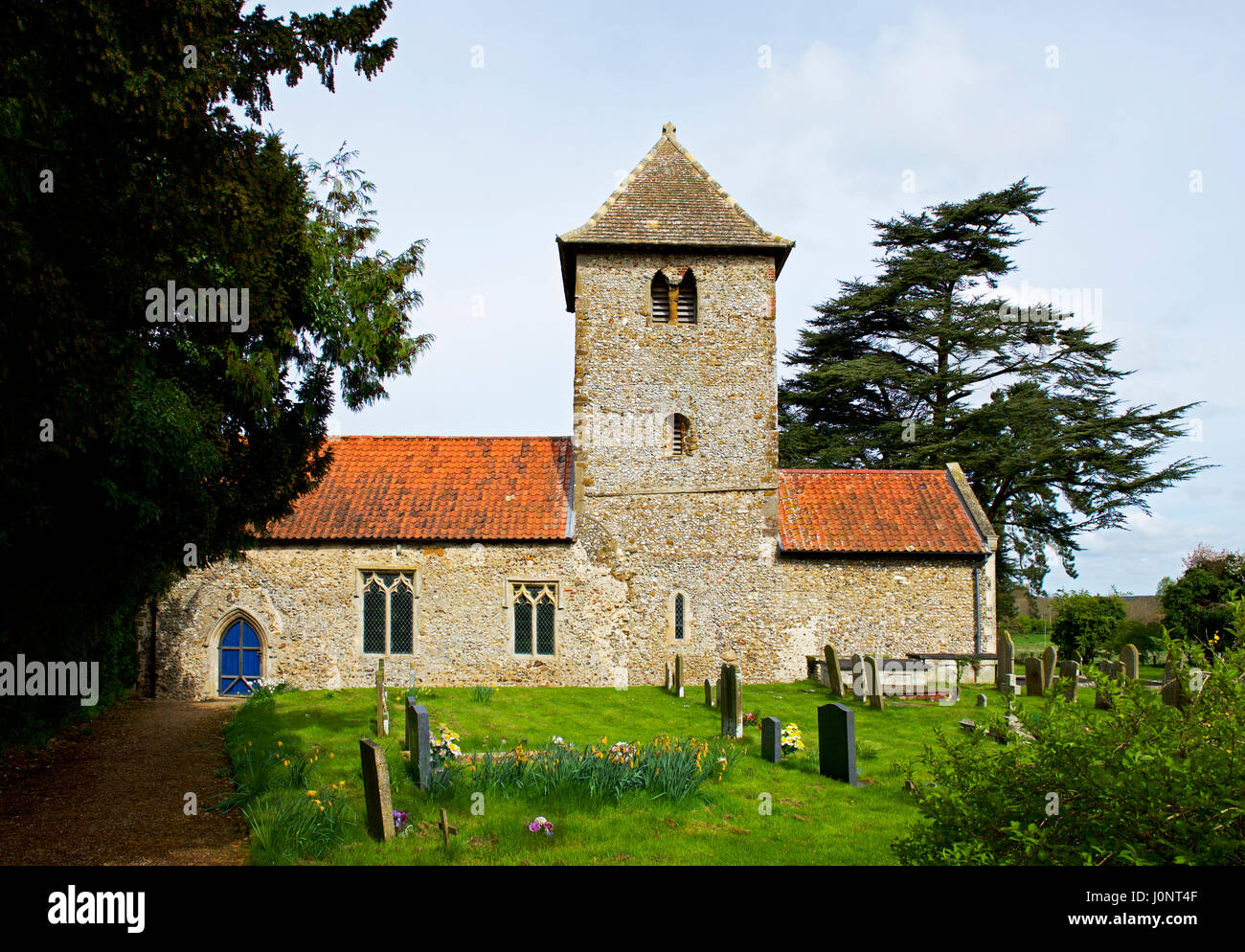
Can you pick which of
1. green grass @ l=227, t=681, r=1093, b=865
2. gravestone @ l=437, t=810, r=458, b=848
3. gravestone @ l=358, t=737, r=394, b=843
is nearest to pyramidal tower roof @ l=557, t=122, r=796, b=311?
green grass @ l=227, t=681, r=1093, b=865

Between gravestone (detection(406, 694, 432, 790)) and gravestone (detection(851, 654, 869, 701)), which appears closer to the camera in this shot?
gravestone (detection(406, 694, 432, 790))

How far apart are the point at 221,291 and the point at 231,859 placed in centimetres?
547

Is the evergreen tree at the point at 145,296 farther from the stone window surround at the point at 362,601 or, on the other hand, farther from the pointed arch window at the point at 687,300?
the pointed arch window at the point at 687,300

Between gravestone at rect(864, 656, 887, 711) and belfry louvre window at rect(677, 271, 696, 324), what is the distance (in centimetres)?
791

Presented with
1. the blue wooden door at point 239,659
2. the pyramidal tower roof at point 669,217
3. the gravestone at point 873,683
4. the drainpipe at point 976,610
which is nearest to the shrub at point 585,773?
the gravestone at point 873,683

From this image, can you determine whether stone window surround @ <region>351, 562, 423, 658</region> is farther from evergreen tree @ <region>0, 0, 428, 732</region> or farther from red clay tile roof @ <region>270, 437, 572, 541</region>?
evergreen tree @ <region>0, 0, 428, 732</region>

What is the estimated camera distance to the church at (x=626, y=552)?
53.9 feet

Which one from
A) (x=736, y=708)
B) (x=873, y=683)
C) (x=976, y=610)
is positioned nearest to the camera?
(x=736, y=708)

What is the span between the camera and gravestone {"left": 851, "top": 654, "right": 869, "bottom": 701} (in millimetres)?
14805

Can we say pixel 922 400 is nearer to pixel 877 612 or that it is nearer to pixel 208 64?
pixel 877 612

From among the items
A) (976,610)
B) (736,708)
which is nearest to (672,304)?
(976,610)

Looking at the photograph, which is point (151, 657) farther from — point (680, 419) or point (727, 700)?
point (727, 700)

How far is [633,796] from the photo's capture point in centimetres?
775

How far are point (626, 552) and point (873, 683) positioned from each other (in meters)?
5.52
